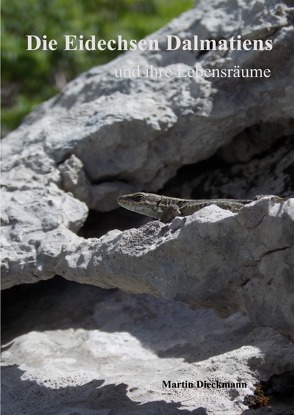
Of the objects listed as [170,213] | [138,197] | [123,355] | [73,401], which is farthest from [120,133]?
[73,401]

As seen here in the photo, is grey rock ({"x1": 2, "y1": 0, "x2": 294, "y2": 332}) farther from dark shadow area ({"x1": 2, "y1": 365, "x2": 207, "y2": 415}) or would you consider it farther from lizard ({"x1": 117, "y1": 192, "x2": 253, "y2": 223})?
dark shadow area ({"x1": 2, "y1": 365, "x2": 207, "y2": 415})

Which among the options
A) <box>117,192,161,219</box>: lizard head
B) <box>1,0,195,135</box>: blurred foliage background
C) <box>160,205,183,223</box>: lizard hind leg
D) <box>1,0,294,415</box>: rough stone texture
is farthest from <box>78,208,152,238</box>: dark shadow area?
<box>1,0,195,135</box>: blurred foliage background

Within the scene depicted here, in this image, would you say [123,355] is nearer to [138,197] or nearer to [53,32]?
[138,197]

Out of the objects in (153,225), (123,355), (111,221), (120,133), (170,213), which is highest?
(120,133)

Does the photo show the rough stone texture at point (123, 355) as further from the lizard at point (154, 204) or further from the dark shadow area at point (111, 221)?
the lizard at point (154, 204)

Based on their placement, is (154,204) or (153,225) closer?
(153,225)

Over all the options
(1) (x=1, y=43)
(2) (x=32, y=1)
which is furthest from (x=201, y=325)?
(2) (x=32, y=1)

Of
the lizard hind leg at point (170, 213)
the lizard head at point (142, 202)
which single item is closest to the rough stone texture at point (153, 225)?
the lizard head at point (142, 202)
